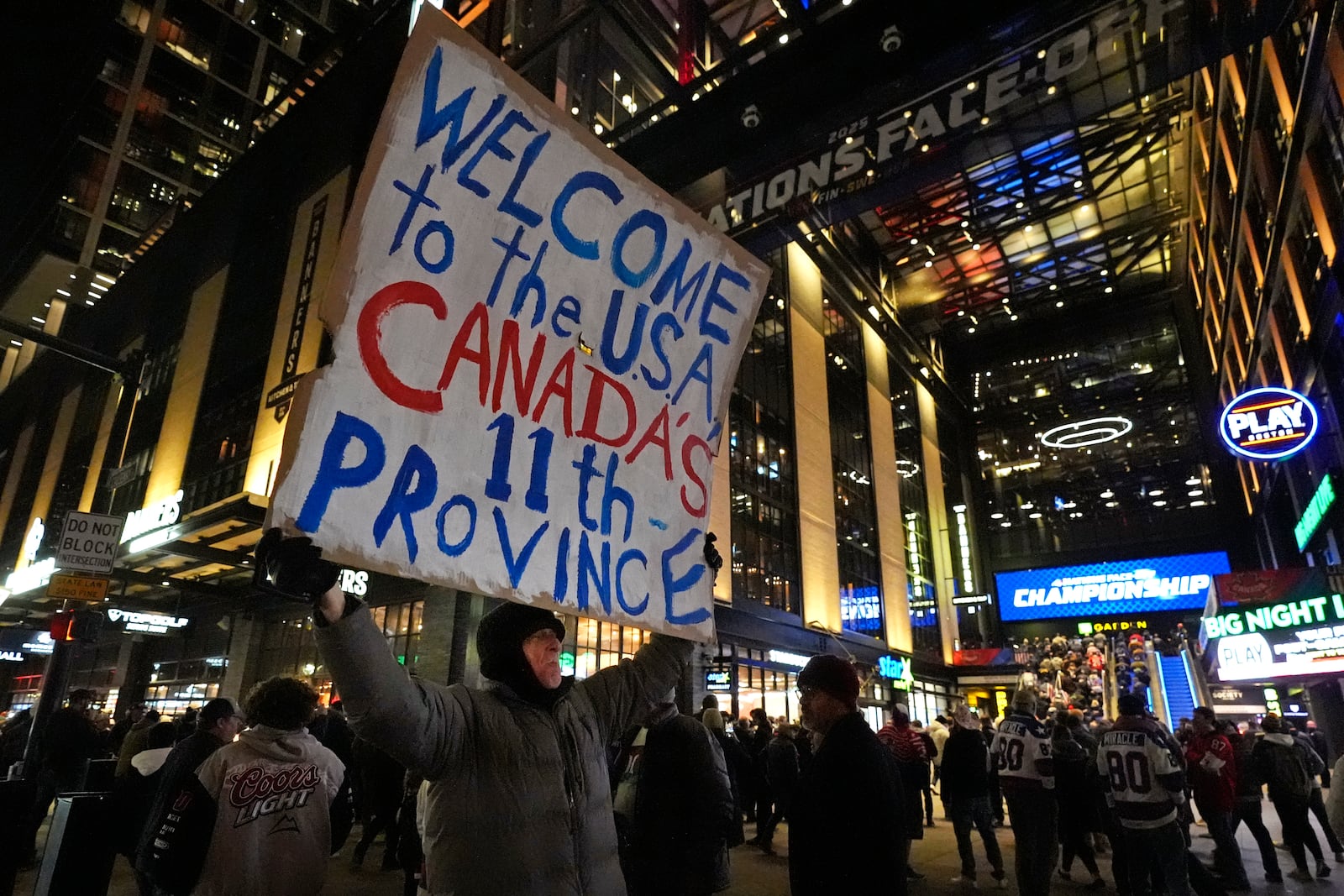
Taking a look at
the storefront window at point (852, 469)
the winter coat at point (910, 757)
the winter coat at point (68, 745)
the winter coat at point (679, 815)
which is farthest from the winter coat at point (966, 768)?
the storefront window at point (852, 469)

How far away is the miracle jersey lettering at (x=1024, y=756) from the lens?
694 centimetres

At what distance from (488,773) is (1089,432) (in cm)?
4302

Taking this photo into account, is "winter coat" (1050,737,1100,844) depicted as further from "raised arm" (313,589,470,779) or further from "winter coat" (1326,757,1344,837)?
"raised arm" (313,589,470,779)

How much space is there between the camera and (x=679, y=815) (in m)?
4.69

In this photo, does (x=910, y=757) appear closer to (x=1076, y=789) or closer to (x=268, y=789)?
(x=1076, y=789)

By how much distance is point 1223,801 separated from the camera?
770 cm

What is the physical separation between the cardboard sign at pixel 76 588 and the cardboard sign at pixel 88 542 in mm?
136

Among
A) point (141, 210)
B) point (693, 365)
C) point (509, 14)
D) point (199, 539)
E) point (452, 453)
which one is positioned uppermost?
point (141, 210)

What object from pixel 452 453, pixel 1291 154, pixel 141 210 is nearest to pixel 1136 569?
pixel 1291 154

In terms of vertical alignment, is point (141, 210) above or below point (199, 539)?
above

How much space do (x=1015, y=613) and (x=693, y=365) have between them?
125ft

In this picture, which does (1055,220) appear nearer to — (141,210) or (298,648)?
(298,648)

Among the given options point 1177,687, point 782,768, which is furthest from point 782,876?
point 1177,687

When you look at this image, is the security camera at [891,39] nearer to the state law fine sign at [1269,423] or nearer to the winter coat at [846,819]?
the winter coat at [846,819]
